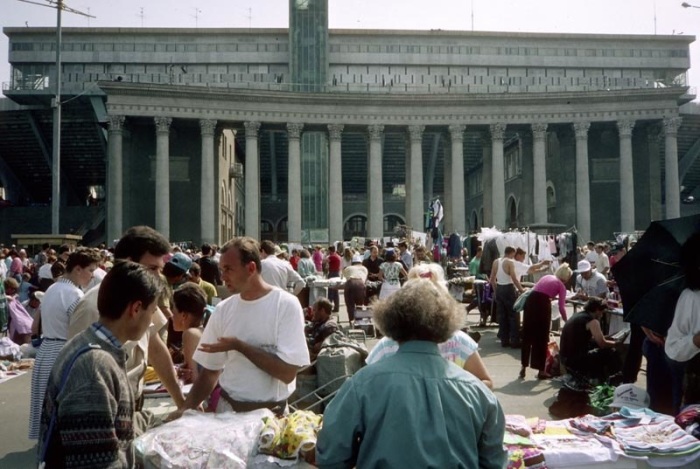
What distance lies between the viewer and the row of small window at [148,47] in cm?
6134

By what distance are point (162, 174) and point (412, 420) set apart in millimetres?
43529

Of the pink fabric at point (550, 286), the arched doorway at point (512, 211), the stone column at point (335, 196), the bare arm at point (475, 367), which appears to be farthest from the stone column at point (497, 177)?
the bare arm at point (475, 367)

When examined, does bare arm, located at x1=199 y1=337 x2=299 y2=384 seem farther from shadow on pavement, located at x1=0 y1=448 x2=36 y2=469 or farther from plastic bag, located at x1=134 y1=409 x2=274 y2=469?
shadow on pavement, located at x1=0 y1=448 x2=36 y2=469

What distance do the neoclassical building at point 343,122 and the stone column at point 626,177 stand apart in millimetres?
103

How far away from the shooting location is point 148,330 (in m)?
4.82

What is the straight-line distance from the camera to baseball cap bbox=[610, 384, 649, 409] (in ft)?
21.4

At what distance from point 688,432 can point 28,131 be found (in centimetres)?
5830

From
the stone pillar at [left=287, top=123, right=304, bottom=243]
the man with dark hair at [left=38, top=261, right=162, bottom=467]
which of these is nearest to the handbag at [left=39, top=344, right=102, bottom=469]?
the man with dark hair at [left=38, top=261, right=162, bottom=467]

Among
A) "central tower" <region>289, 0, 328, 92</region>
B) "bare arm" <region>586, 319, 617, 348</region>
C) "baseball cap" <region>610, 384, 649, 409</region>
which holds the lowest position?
"baseball cap" <region>610, 384, 649, 409</region>

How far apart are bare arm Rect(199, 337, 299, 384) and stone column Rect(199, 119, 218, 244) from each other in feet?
133

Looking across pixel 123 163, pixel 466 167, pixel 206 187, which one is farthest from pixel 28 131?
pixel 466 167

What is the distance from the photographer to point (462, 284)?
17.6m

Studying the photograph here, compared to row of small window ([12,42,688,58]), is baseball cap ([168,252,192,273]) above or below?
below

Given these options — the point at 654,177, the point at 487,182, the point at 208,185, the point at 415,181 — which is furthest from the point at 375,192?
the point at 654,177
